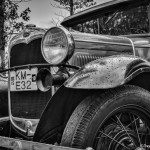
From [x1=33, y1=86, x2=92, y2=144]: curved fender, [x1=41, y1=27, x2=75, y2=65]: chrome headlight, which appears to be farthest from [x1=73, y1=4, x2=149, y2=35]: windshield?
[x1=33, y1=86, x2=92, y2=144]: curved fender

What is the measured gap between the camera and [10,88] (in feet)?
9.58

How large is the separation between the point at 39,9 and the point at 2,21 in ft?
3.91

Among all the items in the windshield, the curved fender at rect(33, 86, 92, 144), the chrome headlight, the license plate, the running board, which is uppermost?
the windshield

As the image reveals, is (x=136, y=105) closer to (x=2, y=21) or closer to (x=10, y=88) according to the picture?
(x=10, y=88)

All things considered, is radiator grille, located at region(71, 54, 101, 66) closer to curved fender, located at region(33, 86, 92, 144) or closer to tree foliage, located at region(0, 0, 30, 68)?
curved fender, located at region(33, 86, 92, 144)

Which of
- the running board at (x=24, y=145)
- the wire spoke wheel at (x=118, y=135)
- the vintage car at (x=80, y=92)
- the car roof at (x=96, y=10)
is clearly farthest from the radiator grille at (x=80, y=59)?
the running board at (x=24, y=145)

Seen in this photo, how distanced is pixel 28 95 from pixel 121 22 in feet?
4.84

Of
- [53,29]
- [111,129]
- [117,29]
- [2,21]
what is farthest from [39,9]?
[111,129]

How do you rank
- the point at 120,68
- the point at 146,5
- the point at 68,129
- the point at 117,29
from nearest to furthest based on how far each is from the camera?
1. the point at 68,129
2. the point at 120,68
3. the point at 146,5
4. the point at 117,29

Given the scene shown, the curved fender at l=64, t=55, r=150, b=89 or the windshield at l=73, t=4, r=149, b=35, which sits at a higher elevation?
the windshield at l=73, t=4, r=149, b=35

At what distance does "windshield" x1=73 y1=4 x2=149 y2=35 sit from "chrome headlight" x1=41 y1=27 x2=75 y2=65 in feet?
4.22

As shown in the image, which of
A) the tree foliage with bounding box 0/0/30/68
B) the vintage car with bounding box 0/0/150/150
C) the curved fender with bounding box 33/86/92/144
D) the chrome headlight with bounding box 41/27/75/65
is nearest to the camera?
the vintage car with bounding box 0/0/150/150

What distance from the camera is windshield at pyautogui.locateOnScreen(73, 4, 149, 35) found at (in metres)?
3.23

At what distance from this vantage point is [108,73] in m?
1.86
